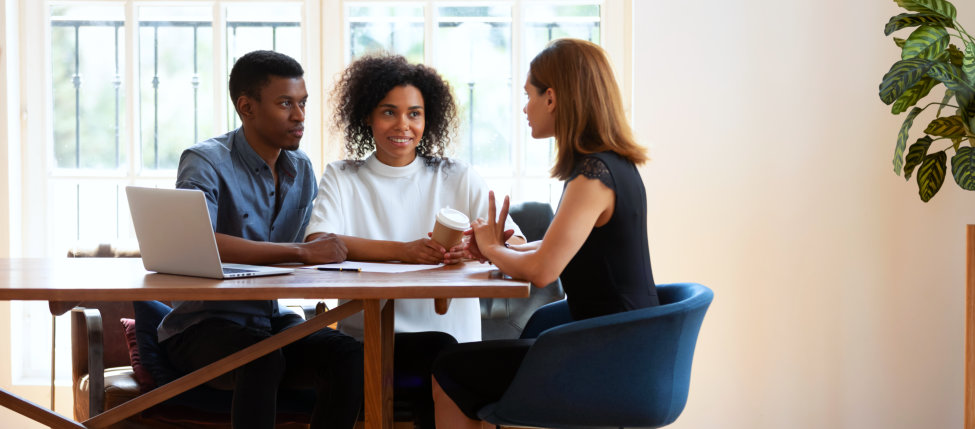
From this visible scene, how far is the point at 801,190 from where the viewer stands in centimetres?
353

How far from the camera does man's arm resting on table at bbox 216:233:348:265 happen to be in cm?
197

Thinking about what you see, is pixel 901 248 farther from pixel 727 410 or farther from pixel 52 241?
pixel 52 241

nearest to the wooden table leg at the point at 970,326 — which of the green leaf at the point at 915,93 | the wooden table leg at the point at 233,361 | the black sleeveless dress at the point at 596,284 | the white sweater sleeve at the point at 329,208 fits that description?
the green leaf at the point at 915,93

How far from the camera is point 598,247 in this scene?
71.9 inches

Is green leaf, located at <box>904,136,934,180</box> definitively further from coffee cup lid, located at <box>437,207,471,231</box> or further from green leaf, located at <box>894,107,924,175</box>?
coffee cup lid, located at <box>437,207,471,231</box>

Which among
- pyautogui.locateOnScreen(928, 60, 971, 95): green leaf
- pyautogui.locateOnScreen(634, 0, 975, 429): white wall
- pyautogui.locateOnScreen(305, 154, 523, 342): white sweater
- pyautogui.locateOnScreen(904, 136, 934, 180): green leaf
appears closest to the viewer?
pyautogui.locateOnScreen(305, 154, 523, 342): white sweater

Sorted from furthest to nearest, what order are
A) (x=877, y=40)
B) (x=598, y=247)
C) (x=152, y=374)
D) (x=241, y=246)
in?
(x=877, y=40)
(x=152, y=374)
(x=241, y=246)
(x=598, y=247)

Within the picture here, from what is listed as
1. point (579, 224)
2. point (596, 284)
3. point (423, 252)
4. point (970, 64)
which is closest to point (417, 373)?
point (423, 252)

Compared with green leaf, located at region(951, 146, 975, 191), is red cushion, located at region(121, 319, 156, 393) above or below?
below

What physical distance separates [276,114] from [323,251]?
0.45m

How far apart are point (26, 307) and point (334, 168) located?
84.0 inches

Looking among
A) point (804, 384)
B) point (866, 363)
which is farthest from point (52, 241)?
point (866, 363)

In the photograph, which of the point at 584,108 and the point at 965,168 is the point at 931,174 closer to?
the point at 965,168

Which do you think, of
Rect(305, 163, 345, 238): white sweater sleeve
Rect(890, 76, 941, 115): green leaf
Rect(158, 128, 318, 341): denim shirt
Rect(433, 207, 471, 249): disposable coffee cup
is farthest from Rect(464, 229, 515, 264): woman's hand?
Rect(890, 76, 941, 115): green leaf
